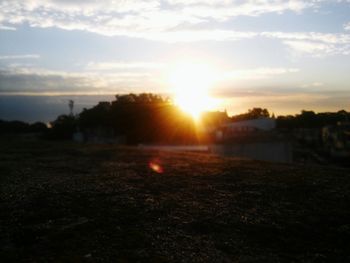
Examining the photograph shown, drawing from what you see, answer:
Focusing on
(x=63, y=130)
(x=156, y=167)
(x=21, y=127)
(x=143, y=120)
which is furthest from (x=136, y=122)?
(x=156, y=167)

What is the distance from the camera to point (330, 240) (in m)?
4.66

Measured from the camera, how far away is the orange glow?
863cm

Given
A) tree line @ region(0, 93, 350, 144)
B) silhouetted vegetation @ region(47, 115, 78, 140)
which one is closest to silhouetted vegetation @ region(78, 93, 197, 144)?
tree line @ region(0, 93, 350, 144)

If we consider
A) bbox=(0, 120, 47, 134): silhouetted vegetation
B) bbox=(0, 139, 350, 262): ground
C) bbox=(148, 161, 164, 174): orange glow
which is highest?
bbox=(0, 120, 47, 134): silhouetted vegetation

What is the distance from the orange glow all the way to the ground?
290mm

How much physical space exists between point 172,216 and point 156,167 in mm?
4031

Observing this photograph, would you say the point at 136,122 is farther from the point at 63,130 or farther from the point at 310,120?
the point at 310,120

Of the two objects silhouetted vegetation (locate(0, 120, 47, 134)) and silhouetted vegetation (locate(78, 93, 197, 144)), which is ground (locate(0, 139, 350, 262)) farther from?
silhouetted vegetation (locate(0, 120, 47, 134))

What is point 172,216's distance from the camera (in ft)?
16.8

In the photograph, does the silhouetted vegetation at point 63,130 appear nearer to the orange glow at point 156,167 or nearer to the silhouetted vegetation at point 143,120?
the silhouetted vegetation at point 143,120

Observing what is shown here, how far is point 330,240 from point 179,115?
39221 mm

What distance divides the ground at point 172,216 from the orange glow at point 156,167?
0.95ft

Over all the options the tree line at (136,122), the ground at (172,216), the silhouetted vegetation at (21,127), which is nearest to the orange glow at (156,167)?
the ground at (172,216)

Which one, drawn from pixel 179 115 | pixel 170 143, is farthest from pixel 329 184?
pixel 179 115
